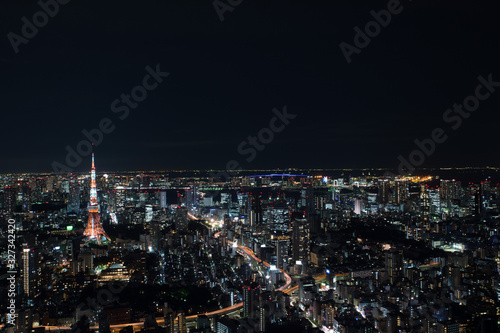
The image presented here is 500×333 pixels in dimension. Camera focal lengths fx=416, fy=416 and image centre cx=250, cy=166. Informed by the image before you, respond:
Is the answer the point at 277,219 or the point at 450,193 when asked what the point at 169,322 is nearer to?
the point at 277,219

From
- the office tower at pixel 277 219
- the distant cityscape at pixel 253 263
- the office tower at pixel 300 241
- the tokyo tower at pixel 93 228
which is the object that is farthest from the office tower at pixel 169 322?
the office tower at pixel 277 219

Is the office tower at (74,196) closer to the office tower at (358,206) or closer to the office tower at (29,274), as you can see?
the office tower at (29,274)

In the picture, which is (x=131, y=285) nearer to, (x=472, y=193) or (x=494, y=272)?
(x=494, y=272)

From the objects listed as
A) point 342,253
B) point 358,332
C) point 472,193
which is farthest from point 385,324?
point 472,193

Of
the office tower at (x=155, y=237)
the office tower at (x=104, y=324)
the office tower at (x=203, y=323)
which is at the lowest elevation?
the office tower at (x=203, y=323)

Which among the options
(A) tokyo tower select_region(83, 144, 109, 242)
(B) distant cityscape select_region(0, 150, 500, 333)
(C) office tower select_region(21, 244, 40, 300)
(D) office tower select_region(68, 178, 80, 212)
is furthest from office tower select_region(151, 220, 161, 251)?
(D) office tower select_region(68, 178, 80, 212)

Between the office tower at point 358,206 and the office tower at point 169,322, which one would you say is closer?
the office tower at point 169,322

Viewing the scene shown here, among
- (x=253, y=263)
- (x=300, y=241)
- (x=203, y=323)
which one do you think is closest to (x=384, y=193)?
(x=300, y=241)

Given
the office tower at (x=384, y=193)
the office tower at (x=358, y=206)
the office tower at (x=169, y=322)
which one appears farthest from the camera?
the office tower at (x=384, y=193)
